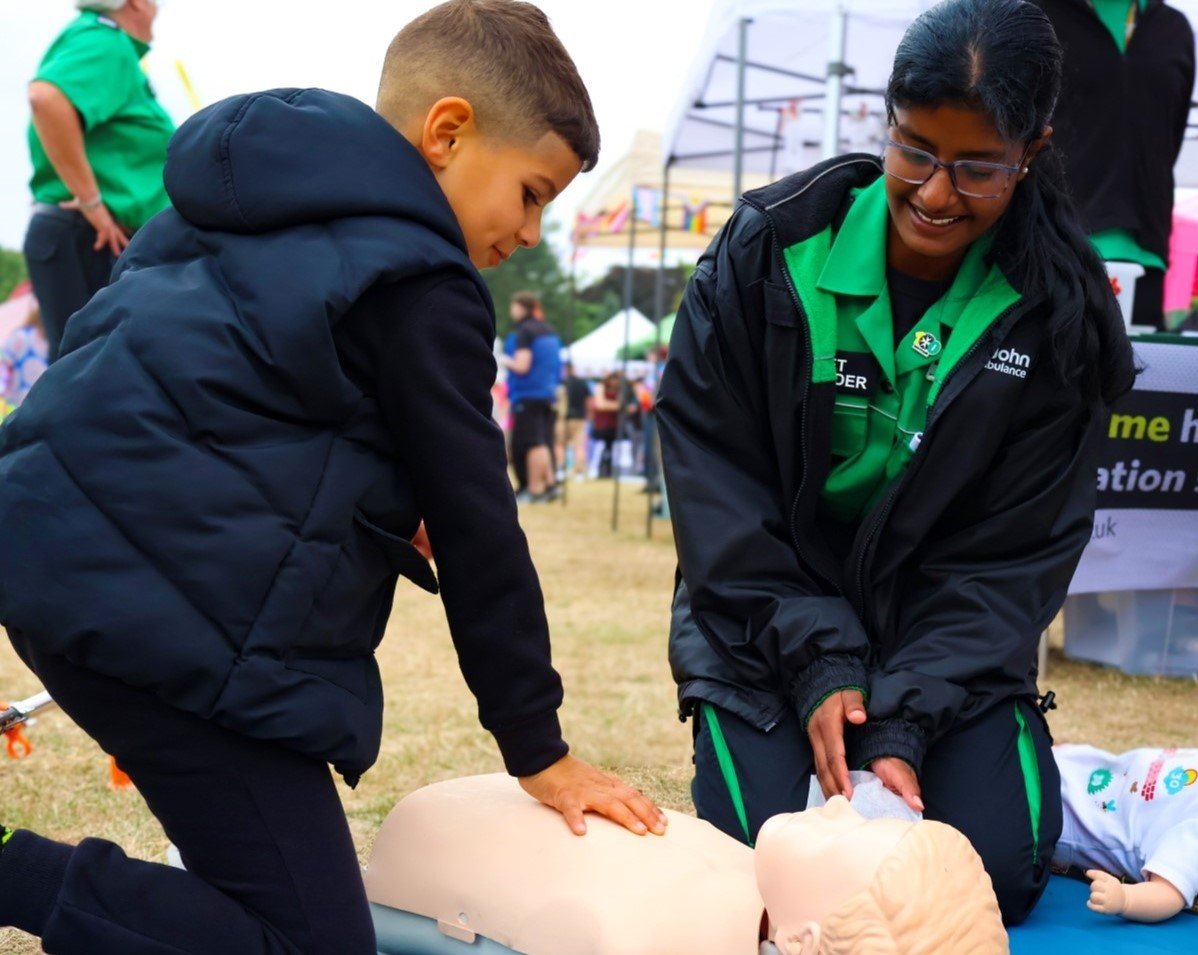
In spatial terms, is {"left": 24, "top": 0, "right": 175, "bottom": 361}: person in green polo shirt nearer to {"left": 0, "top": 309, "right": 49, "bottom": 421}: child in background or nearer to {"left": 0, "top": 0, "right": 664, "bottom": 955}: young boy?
{"left": 0, "top": 0, "right": 664, "bottom": 955}: young boy

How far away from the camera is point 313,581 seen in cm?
141

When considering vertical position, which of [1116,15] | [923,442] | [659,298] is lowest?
[659,298]

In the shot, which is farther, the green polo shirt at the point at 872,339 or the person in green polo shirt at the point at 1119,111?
the person in green polo shirt at the point at 1119,111

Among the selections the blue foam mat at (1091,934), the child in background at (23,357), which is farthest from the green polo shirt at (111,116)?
the child in background at (23,357)

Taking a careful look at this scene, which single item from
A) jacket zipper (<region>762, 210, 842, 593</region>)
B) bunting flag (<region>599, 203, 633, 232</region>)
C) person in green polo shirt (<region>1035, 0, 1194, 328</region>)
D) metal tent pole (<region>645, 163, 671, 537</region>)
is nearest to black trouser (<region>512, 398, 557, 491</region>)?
metal tent pole (<region>645, 163, 671, 537</region>)

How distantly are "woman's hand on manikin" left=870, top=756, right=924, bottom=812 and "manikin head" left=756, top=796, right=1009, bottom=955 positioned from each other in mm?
407

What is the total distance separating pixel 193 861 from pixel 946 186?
138cm

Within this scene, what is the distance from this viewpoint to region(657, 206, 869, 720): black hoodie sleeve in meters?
2.03

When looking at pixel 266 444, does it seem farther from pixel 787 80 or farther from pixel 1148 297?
pixel 787 80

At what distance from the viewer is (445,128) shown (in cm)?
157

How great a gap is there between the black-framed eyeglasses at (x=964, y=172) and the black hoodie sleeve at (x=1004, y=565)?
363mm

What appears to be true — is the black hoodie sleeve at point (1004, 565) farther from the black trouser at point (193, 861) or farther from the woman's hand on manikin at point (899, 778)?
the black trouser at point (193, 861)

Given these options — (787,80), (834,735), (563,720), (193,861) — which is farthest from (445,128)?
(787,80)

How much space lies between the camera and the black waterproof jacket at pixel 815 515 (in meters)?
2.06
